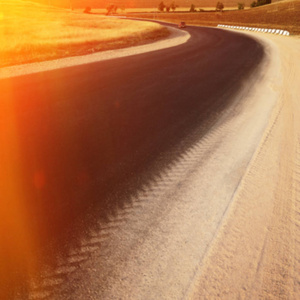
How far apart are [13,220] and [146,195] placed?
6.26 feet

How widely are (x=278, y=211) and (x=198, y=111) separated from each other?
4471mm

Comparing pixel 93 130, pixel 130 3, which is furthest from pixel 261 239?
pixel 130 3

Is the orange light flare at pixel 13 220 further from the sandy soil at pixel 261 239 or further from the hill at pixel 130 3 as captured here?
the hill at pixel 130 3

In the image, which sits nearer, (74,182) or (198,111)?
(74,182)

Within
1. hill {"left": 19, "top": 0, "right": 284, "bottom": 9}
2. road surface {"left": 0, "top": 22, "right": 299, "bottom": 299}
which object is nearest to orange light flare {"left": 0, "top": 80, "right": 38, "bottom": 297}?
road surface {"left": 0, "top": 22, "right": 299, "bottom": 299}

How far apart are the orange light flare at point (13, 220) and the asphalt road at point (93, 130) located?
0.03 metres

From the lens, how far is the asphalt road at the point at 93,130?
4.07 m

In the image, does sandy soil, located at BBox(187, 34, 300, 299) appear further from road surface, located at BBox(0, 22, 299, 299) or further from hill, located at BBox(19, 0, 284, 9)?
hill, located at BBox(19, 0, 284, 9)

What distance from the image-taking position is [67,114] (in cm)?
758

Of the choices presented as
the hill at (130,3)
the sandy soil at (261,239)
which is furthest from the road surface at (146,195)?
the hill at (130,3)

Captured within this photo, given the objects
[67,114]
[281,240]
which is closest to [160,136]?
[67,114]

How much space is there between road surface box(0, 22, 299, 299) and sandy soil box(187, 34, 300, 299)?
0.02 meters

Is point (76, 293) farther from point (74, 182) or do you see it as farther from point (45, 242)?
point (74, 182)

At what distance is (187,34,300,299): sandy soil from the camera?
2891 millimetres
